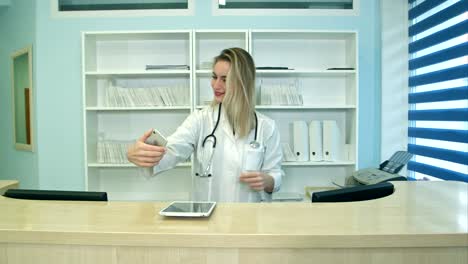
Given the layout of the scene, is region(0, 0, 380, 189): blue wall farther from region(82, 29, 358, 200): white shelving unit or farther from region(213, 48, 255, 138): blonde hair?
region(213, 48, 255, 138): blonde hair

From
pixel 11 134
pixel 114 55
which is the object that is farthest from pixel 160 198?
pixel 11 134

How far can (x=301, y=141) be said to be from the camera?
289 cm

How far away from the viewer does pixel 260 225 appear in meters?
0.97

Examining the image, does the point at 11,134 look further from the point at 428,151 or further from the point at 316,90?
A: the point at 428,151

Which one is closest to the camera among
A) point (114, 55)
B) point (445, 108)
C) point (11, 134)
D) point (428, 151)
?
point (445, 108)

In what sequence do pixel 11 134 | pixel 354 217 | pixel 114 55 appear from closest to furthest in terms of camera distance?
pixel 354 217, pixel 114 55, pixel 11 134

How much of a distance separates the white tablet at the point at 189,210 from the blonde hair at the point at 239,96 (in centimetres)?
75

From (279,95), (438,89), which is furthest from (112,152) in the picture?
(438,89)

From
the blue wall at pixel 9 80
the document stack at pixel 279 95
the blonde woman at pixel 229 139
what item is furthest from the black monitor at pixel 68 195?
the blue wall at pixel 9 80

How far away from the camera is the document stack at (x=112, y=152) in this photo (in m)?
2.94

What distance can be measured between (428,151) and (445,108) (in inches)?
13.8

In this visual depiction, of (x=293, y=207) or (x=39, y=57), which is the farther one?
(x=39, y=57)

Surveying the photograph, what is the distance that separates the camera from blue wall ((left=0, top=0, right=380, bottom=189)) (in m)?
3.11

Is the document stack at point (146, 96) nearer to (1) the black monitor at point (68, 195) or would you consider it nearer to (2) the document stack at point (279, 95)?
(2) the document stack at point (279, 95)
